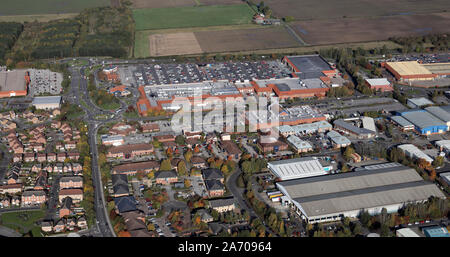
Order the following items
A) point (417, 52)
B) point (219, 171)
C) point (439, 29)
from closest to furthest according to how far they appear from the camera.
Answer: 1. point (219, 171)
2. point (417, 52)
3. point (439, 29)

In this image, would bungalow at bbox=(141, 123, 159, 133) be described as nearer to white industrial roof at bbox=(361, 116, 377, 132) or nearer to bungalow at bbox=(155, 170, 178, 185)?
bungalow at bbox=(155, 170, 178, 185)

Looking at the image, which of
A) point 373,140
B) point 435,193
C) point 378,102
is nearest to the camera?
point 435,193

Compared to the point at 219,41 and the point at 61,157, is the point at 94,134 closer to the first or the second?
the point at 61,157

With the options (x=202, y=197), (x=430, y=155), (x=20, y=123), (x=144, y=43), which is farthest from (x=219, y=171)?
(x=144, y=43)

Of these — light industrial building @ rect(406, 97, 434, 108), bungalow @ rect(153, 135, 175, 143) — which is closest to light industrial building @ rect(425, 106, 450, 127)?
light industrial building @ rect(406, 97, 434, 108)

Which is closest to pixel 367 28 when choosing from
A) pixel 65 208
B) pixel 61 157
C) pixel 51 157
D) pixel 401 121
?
pixel 401 121

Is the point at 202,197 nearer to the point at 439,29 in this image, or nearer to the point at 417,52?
the point at 417,52
